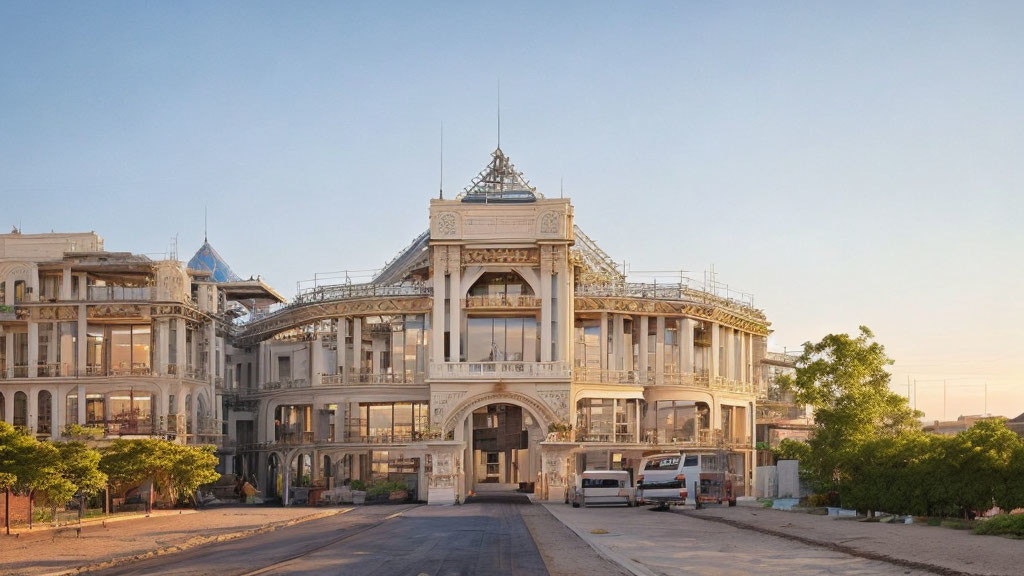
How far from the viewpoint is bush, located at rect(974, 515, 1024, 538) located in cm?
3553

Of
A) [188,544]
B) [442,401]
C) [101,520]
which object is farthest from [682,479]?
[188,544]

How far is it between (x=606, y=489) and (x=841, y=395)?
1470cm

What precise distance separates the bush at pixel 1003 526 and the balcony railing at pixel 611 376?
47877mm

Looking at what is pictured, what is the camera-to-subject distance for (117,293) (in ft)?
267

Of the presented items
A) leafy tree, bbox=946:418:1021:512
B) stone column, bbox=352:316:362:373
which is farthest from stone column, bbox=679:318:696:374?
leafy tree, bbox=946:418:1021:512

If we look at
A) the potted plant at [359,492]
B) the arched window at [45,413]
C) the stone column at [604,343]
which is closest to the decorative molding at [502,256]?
the stone column at [604,343]

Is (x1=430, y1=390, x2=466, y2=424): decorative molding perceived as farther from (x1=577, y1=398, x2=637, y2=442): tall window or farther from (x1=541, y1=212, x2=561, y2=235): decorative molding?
(x1=541, y1=212, x2=561, y2=235): decorative molding

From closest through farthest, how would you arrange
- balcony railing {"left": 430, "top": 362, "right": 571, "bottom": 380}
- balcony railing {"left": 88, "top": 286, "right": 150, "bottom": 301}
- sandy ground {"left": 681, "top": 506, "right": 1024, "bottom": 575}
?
sandy ground {"left": 681, "top": 506, "right": 1024, "bottom": 575}, balcony railing {"left": 430, "top": 362, "right": 571, "bottom": 380}, balcony railing {"left": 88, "top": 286, "right": 150, "bottom": 301}

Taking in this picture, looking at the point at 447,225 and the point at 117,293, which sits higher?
the point at 447,225

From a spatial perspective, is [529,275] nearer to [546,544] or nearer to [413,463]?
[413,463]

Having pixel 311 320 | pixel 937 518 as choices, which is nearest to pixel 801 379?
pixel 937 518

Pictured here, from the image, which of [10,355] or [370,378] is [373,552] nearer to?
[370,378]

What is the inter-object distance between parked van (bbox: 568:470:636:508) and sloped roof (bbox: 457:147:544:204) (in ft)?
81.5

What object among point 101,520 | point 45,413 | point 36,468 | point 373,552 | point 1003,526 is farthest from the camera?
point 45,413
